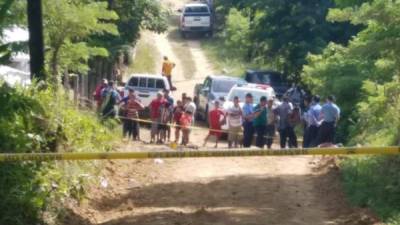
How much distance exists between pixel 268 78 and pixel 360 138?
16033 mm

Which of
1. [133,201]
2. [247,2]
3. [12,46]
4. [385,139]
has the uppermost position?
[247,2]

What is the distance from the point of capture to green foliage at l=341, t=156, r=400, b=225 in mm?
13445

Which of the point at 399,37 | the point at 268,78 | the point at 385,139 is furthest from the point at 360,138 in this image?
the point at 268,78

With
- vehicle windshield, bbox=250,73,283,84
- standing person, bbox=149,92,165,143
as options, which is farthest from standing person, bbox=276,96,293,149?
vehicle windshield, bbox=250,73,283,84

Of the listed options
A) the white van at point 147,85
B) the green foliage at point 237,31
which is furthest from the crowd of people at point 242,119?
A: the green foliage at point 237,31

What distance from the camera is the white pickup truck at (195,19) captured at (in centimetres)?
5628

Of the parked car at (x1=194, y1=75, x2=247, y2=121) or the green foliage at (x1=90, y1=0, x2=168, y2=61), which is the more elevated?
the green foliage at (x1=90, y1=0, x2=168, y2=61)

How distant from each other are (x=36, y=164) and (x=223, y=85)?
1963 centimetres

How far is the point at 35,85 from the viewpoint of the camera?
548 inches

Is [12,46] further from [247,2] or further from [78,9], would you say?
[247,2]

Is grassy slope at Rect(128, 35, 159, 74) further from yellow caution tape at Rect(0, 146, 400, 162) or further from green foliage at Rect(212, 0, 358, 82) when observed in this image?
yellow caution tape at Rect(0, 146, 400, 162)

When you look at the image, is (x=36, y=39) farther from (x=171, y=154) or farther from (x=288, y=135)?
(x=288, y=135)

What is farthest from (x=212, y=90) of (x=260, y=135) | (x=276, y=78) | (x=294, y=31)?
(x=260, y=135)

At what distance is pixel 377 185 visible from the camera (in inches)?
576
